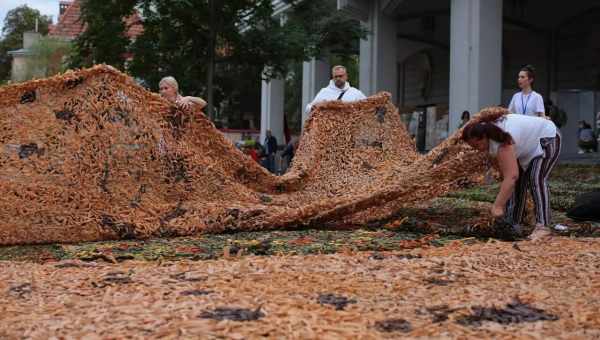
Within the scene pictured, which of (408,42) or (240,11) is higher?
(408,42)

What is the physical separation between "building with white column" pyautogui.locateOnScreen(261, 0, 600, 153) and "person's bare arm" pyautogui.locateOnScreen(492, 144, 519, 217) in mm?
12490

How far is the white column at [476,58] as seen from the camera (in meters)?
18.9

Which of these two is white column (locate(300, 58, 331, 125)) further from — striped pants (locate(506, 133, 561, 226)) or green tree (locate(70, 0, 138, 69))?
striped pants (locate(506, 133, 561, 226))

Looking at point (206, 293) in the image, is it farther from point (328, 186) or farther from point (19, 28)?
point (19, 28)

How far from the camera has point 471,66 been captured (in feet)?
62.7

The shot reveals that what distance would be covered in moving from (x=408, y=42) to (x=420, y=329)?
37566 millimetres

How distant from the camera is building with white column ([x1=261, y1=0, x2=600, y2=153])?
62.9ft

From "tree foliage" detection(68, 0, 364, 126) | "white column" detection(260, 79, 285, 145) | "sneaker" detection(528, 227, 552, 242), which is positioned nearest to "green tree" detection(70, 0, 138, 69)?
"tree foliage" detection(68, 0, 364, 126)

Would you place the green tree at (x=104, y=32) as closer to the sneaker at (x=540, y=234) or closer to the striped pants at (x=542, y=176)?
the striped pants at (x=542, y=176)

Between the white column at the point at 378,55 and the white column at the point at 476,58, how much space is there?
311 inches

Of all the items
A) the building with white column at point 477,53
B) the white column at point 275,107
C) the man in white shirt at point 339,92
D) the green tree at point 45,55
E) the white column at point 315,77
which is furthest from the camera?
the green tree at point 45,55

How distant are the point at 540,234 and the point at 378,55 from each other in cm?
2144

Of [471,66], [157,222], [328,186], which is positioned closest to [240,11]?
[471,66]

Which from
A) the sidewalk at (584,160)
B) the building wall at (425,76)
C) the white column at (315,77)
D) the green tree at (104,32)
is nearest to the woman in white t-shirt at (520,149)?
the green tree at (104,32)
